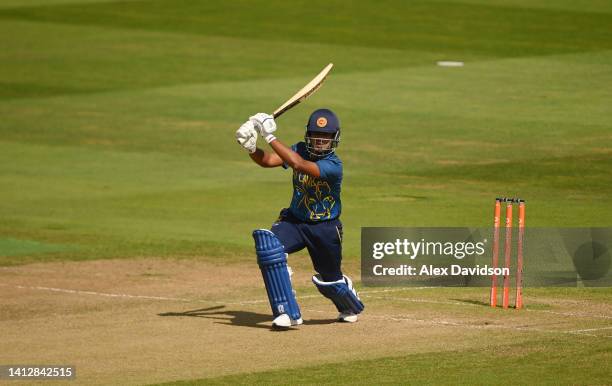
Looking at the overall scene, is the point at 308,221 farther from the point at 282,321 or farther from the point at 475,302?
the point at 475,302

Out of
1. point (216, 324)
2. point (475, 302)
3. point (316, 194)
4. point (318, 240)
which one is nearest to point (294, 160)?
point (316, 194)

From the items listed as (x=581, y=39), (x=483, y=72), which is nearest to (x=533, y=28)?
(x=581, y=39)

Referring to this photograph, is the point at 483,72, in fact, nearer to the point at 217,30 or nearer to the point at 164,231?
the point at 217,30

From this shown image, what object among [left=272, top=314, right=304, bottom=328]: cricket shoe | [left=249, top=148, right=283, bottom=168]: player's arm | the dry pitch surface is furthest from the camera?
[left=249, top=148, right=283, bottom=168]: player's arm

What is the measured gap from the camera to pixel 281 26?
41.9 metres

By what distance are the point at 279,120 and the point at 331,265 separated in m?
16.4

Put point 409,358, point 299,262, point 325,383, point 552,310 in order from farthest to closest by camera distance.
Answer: point 299,262
point 552,310
point 409,358
point 325,383

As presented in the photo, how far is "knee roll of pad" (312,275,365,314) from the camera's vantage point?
13695 mm

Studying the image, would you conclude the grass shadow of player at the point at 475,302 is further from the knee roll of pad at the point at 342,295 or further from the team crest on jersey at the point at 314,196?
the team crest on jersey at the point at 314,196

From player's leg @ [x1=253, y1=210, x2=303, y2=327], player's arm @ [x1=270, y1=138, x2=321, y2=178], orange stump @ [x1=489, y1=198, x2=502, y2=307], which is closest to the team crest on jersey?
player's arm @ [x1=270, y1=138, x2=321, y2=178]

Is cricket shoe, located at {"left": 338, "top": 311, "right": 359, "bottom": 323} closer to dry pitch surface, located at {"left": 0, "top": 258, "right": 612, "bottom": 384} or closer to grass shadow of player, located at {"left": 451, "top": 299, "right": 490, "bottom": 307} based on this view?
dry pitch surface, located at {"left": 0, "top": 258, "right": 612, "bottom": 384}

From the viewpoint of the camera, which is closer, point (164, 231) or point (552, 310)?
point (552, 310)

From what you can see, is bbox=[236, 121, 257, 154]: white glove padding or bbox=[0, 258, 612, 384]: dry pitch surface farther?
bbox=[236, 121, 257, 154]: white glove padding

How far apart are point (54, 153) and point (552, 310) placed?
50.2 ft
